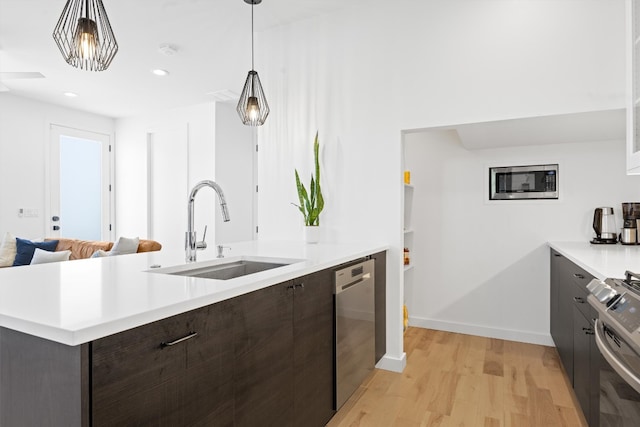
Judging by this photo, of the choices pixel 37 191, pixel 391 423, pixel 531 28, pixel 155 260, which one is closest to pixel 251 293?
pixel 155 260

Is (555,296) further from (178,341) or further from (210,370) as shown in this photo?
(178,341)

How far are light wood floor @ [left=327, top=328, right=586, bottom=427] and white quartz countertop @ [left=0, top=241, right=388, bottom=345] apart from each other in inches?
41.8

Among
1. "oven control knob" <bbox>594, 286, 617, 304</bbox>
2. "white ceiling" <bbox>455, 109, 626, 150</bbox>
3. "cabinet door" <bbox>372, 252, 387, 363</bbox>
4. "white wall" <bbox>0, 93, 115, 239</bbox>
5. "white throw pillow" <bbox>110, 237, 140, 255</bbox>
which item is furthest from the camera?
"white wall" <bbox>0, 93, 115, 239</bbox>

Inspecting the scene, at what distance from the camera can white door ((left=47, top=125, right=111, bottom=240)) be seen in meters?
5.46

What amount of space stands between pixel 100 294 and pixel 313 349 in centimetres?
96

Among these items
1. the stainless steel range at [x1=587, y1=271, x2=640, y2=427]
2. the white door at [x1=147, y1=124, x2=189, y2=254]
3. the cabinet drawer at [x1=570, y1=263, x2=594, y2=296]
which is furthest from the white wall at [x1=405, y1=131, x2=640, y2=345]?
the white door at [x1=147, y1=124, x2=189, y2=254]

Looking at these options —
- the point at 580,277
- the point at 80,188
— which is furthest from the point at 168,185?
the point at 580,277

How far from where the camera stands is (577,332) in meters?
2.04

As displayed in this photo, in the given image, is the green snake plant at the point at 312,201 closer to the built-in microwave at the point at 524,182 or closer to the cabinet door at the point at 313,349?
the cabinet door at the point at 313,349

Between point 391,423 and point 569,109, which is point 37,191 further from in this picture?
point 569,109

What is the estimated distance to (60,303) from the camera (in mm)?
982

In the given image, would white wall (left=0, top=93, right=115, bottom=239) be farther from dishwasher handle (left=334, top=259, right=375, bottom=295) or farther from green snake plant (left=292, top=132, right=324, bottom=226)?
dishwasher handle (left=334, top=259, right=375, bottom=295)

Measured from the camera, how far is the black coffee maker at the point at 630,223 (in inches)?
109

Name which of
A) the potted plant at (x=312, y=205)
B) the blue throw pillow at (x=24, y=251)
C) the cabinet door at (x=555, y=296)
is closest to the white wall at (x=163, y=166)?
the blue throw pillow at (x=24, y=251)
